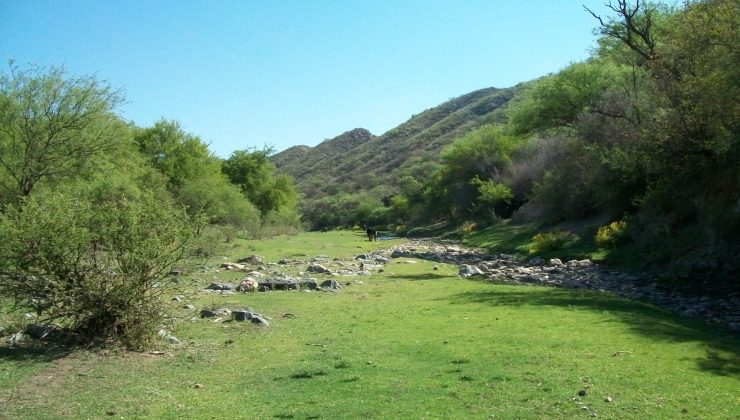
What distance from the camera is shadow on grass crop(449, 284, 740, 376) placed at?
10.5 meters

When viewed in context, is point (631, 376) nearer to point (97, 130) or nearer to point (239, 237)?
point (97, 130)

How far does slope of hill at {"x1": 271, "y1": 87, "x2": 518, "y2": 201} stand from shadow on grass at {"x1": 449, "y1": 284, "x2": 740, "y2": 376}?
107 m

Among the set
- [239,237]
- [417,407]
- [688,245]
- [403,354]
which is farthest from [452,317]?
[239,237]

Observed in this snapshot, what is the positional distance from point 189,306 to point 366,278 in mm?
10012

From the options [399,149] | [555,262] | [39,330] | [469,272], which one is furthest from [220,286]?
[399,149]

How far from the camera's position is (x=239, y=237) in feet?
161

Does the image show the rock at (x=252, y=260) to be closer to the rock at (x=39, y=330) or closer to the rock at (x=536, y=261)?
the rock at (x=536, y=261)

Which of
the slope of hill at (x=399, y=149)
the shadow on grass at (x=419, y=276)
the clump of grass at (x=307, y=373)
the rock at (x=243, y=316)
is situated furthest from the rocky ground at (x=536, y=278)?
the slope of hill at (x=399, y=149)

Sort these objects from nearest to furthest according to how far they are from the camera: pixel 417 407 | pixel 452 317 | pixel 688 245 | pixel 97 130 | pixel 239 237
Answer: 1. pixel 417 407
2. pixel 452 317
3. pixel 688 245
4. pixel 97 130
5. pixel 239 237

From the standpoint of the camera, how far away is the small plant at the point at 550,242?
33.1m

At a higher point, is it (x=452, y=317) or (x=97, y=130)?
(x=97, y=130)

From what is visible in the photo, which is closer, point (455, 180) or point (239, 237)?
point (239, 237)

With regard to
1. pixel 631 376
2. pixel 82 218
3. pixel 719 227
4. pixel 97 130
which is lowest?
pixel 631 376

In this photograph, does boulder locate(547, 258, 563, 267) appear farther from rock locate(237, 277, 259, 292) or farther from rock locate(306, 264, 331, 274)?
rock locate(237, 277, 259, 292)
